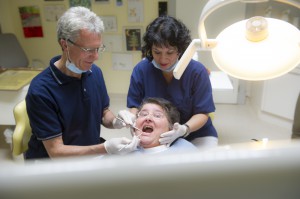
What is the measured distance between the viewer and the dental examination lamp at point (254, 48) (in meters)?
0.98

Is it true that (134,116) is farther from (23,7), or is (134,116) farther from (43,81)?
(23,7)

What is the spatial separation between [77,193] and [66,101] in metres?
1.28

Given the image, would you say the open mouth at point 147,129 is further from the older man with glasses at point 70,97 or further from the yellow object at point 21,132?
the yellow object at point 21,132

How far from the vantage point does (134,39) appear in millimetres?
3830

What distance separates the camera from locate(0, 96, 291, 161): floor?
3098mm

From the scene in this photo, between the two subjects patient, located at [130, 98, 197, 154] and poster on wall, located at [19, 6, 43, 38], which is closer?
patient, located at [130, 98, 197, 154]

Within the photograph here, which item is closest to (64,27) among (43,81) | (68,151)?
(43,81)

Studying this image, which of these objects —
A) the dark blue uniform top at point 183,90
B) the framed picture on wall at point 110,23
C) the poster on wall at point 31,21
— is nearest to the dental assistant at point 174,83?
the dark blue uniform top at point 183,90

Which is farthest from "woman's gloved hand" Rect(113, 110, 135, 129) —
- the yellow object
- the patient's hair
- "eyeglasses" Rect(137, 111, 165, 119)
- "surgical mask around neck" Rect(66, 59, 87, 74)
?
the yellow object

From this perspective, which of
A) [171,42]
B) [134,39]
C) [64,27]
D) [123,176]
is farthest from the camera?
[134,39]

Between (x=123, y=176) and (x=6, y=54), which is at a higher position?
(x=123, y=176)

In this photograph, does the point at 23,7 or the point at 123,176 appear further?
the point at 23,7

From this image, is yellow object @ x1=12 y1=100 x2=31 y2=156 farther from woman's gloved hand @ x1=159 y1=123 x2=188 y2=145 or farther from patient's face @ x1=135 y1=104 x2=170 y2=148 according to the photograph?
woman's gloved hand @ x1=159 y1=123 x2=188 y2=145

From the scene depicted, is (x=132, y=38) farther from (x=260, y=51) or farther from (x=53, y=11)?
(x=260, y=51)
